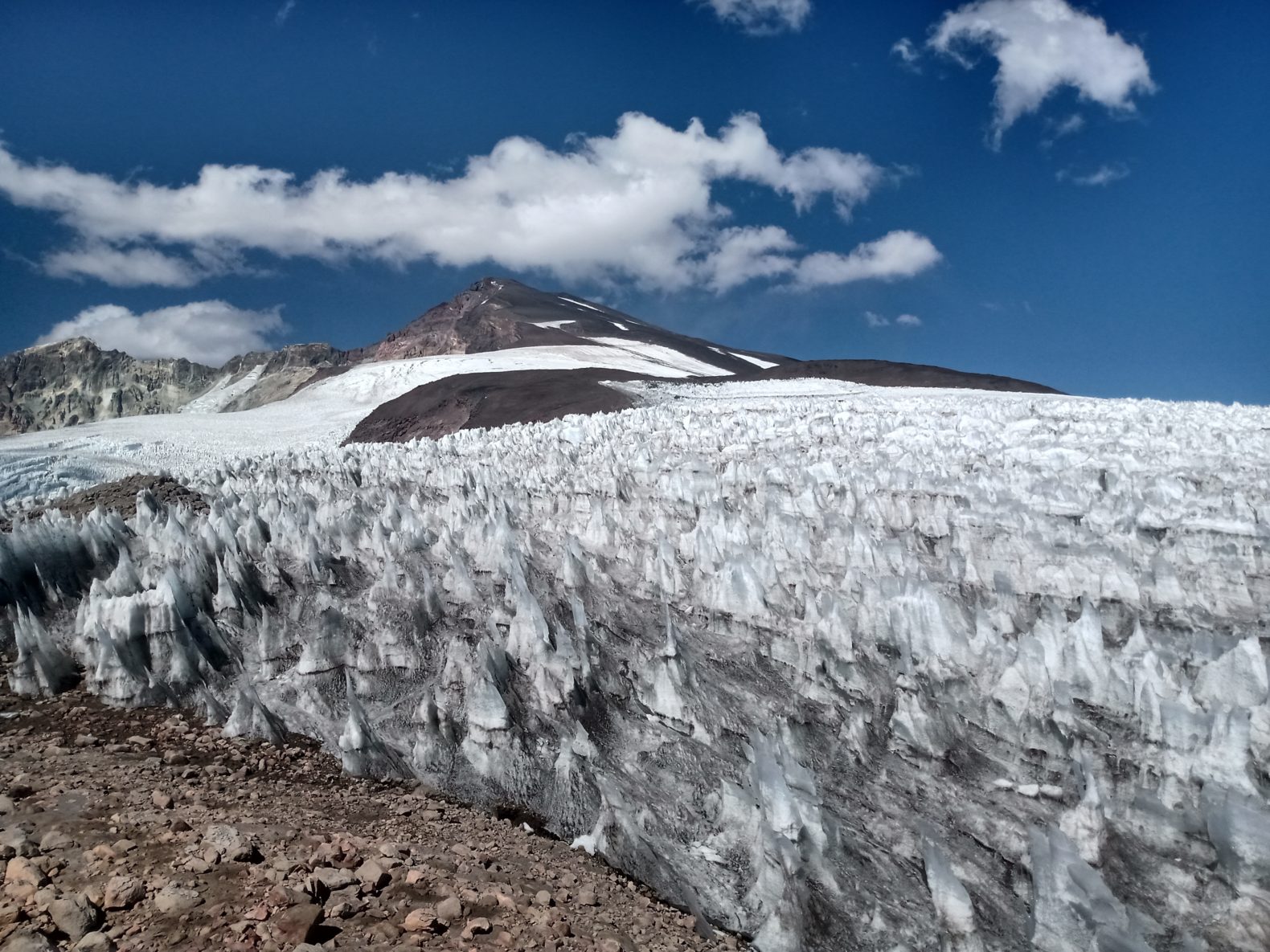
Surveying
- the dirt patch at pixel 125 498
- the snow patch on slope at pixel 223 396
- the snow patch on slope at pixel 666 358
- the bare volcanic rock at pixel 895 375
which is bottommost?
the dirt patch at pixel 125 498

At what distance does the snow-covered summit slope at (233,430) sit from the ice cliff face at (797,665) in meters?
10.2

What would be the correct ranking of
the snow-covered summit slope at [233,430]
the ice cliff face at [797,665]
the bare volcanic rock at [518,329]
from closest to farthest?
the ice cliff face at [797,665], the snow-covered summit slope at [233,430], the bare volcanic rock at [518,329]

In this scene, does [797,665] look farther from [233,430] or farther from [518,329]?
[518,329]

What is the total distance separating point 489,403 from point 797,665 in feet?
71.6

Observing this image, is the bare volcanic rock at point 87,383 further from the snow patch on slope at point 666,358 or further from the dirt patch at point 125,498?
the dirt patch at point 125,498

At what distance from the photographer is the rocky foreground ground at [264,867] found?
3.06 m

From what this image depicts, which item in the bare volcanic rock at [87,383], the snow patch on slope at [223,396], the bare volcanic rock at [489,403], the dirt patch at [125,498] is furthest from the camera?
the bare volcanic rock at [87,383]

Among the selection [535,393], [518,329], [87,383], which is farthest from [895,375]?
[87,383]

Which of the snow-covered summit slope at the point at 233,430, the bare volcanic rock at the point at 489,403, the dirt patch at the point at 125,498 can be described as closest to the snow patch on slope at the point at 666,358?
the snow-covered summit slope at the point at 233,430

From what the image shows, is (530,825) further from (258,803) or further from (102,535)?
(102,535)

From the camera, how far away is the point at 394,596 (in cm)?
716

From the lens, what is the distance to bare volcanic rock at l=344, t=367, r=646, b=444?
2314 centimetres

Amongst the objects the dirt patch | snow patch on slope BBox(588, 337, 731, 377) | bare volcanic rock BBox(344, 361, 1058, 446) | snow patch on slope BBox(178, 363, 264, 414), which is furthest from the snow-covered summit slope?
snow patch on slope BBox(178, 363, 264, 414)

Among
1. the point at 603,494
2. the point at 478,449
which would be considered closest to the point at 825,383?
the point at 478,449
